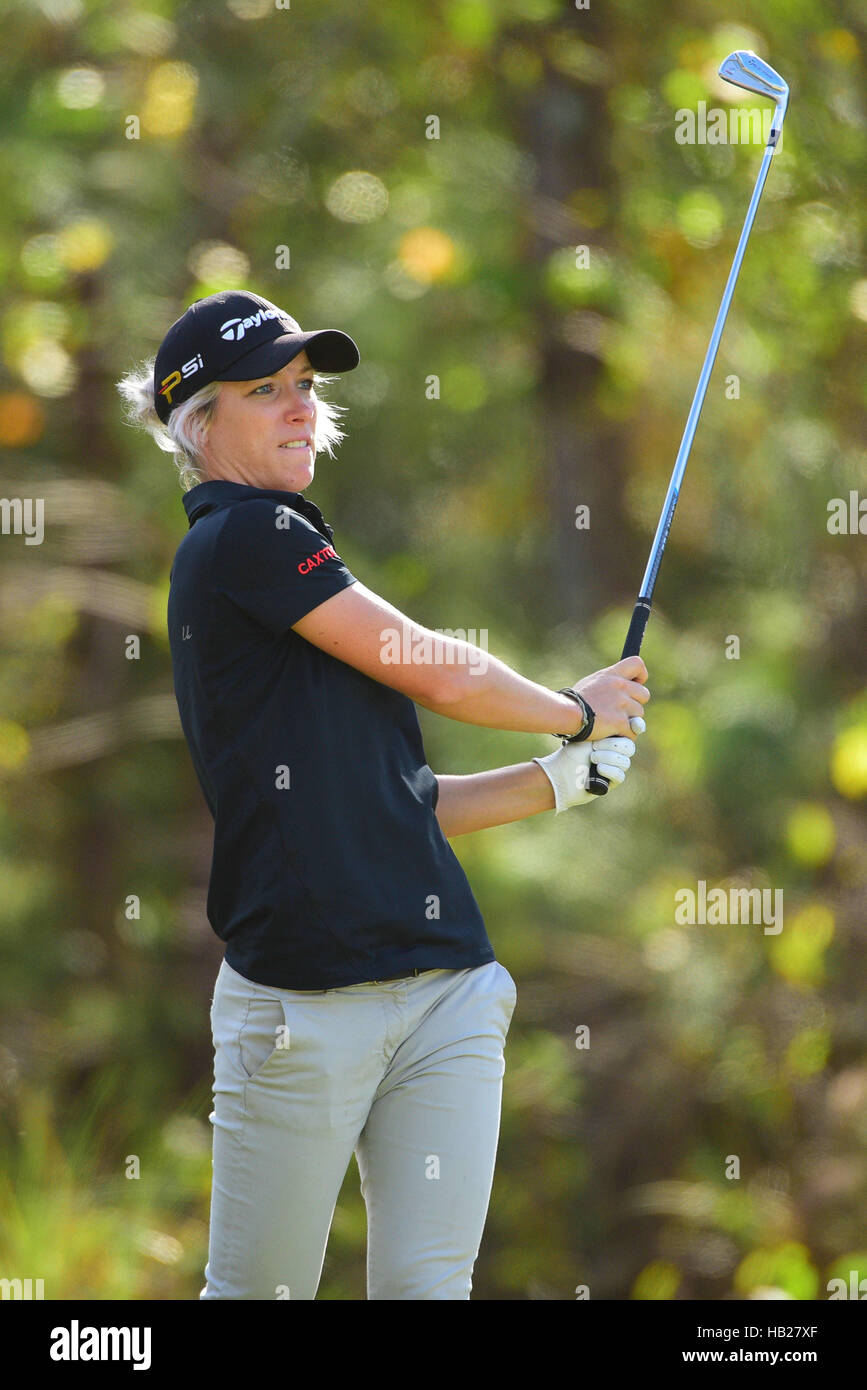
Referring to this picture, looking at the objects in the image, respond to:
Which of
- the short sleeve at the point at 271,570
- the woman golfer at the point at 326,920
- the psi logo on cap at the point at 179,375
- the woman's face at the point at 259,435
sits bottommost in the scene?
the woman golfer at the point at 326,920

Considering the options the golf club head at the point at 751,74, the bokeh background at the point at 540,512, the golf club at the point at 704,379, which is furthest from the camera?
the bokeh background at the point at 540,512

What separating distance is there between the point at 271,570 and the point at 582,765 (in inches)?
21.0

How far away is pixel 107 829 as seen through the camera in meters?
5.85

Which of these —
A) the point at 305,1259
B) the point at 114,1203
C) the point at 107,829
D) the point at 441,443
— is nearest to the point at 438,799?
the point at 305,1259

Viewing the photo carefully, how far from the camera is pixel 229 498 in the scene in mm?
1845

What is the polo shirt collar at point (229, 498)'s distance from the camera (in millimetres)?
1848

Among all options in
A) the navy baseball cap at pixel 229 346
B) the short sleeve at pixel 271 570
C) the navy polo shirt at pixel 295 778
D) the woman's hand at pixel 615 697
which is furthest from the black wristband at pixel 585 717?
the navy baseball cap at pixel 229 346

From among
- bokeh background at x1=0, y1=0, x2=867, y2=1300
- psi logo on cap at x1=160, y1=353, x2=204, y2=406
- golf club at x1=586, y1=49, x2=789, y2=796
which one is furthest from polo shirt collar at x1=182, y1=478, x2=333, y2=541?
bokeh background at x1=0, y1=0, x2=867, y2=1300

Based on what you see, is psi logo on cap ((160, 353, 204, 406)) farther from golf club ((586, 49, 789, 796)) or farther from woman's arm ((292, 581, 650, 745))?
golf club ((586, 49, 789, 796))

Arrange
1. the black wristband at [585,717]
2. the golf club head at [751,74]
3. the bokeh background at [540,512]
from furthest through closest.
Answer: the bokeh background at [540,512], the golf club head at [751,74], the black wristband at [585,717]

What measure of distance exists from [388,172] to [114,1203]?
3.33 m

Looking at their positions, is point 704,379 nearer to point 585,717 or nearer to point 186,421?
point 585,717

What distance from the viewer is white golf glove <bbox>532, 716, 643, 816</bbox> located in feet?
6.64

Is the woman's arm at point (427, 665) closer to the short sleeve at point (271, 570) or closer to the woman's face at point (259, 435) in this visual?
the short sleeve at point (271, 570)
